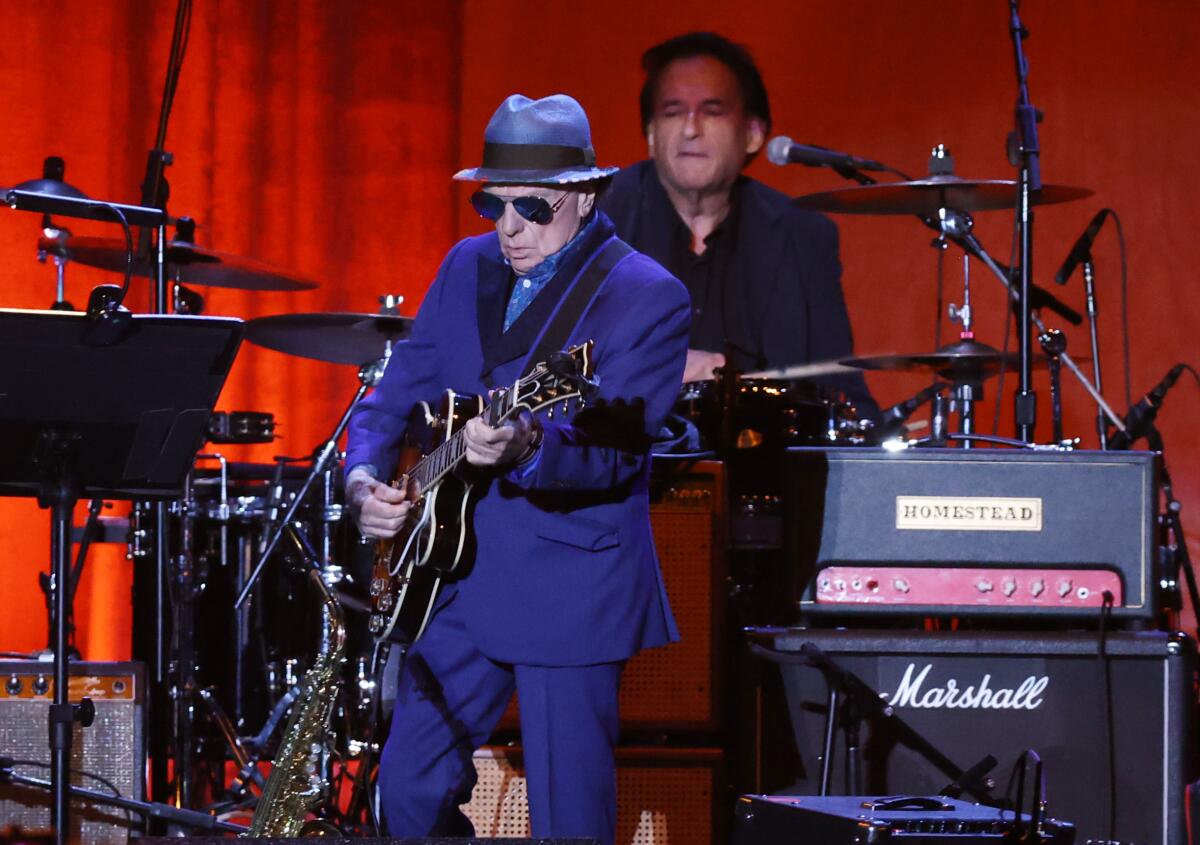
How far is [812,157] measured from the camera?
189 inches

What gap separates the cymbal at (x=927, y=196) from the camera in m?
5.26

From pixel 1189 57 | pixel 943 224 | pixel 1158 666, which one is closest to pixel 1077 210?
pixel 1189 57

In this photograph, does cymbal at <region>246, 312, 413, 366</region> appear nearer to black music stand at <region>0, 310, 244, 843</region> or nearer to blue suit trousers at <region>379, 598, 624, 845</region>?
black music stand at <region>0, 310, 244, 843</region>

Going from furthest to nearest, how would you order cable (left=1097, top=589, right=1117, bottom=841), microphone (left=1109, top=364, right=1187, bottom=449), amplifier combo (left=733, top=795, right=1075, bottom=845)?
microphone (left=1109, top=364, right=1187, bottom=449) < cable (left=1097, top=589, right=1117, bottom=841) < amplifier combo (left=733, top=795, right=1075, bottom=845)

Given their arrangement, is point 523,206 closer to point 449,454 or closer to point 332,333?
point 449,454

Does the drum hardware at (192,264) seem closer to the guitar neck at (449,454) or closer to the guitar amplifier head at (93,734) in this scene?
the guitar amplifier head at (93,734)

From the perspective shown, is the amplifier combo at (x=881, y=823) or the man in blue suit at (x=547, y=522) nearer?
the amplifier combo at (x=881, y=823)

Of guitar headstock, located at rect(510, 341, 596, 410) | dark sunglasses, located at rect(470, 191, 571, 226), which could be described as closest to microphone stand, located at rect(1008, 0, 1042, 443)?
dark sunglasses, located at rect(470, 191, 571, 226)

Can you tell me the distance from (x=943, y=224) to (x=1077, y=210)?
2741 mm

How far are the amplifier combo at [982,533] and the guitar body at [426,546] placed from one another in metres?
1.05

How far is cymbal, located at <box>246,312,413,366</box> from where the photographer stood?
5832 millimetres

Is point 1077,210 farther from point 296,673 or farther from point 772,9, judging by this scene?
point 296,673

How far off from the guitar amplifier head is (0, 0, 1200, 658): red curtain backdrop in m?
3.18

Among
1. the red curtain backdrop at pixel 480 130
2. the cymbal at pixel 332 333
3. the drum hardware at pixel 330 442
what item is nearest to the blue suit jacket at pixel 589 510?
the drum hardware at pixel 330 442
